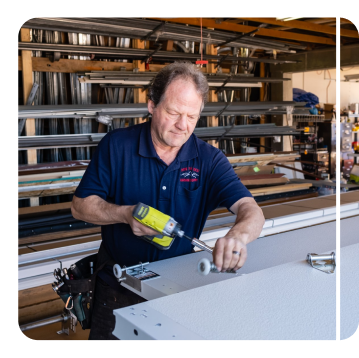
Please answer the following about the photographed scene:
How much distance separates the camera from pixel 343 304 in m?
1.23

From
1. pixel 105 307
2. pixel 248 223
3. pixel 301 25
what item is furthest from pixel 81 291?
pixel 301 25

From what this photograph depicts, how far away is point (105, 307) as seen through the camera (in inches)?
75.0

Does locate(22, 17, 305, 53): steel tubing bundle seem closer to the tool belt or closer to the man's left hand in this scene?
the tool belt

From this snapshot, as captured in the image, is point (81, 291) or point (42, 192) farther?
point (42, 192)

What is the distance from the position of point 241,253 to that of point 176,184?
58 centimetres

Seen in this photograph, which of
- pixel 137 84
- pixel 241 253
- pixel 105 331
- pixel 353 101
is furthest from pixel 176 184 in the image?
pixel 353 101

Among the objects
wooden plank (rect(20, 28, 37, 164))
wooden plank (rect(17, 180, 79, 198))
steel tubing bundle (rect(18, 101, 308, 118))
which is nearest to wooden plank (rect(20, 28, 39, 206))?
wooden plank (rect(20, 28, 37, 164))

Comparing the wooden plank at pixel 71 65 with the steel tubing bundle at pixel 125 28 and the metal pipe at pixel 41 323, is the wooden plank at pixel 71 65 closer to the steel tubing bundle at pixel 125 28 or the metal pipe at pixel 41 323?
the steel tubing bundle at pixel 125 28

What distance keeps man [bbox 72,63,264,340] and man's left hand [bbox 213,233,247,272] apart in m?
0.35

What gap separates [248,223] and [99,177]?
0.66 meters

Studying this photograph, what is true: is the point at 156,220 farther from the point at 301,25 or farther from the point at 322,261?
the point at 301,25

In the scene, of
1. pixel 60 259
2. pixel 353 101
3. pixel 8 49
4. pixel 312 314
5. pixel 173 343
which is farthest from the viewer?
pixel 353 101

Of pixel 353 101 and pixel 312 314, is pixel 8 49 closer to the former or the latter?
pixel 312 314

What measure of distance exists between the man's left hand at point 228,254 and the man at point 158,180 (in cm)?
35
